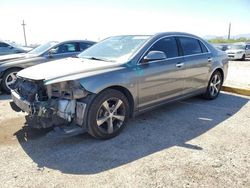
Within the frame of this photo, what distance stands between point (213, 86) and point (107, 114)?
3.51m

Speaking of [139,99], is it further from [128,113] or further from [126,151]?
[126,151]

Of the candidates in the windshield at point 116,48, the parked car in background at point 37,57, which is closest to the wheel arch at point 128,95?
the windshield at point 116,48

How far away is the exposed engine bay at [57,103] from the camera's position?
11.9ft

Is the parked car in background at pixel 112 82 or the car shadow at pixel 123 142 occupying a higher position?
the parked car in background at pixel 112 82

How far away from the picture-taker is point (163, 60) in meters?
4.78

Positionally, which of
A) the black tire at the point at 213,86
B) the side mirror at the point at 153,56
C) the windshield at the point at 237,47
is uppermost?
the side mirror at the point at 153,56

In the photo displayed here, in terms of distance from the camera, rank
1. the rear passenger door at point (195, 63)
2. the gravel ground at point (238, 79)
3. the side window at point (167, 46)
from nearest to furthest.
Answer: the side window at point (167, 46), the rear passenger door at point (195, 63), the gravel ground at point (238, 79)

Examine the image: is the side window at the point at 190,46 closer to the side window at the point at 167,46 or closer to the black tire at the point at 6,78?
the side window at the point at 167,46

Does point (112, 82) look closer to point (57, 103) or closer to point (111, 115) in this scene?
point (111, 115)

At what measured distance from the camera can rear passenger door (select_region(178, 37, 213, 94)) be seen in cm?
537

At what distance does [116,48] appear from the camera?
4.81 meters

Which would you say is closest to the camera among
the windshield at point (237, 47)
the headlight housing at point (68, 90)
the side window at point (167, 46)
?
the headlight housing at point (68, 90)

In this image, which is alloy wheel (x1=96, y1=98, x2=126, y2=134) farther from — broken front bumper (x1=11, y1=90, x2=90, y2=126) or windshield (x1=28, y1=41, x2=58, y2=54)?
windshield (x1=28, y1=41, x2=58, y2=54)

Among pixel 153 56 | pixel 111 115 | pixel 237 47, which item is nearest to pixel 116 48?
pixel 153 56
